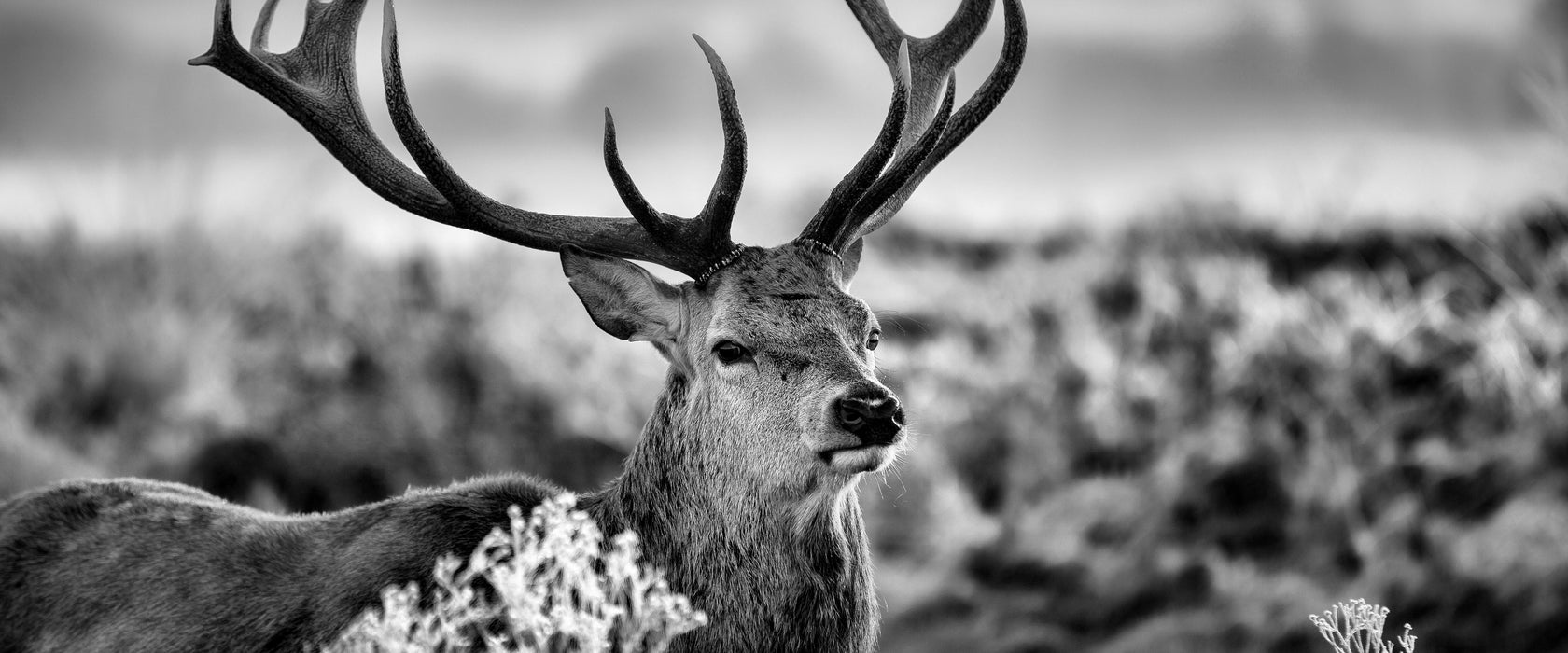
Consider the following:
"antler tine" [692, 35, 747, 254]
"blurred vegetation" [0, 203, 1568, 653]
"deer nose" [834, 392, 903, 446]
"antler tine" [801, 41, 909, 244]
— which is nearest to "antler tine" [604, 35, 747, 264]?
"antler tine" [692, 35, 747, 254]

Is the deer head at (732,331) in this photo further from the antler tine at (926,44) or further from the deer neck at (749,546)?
the antler tine at (926,44)

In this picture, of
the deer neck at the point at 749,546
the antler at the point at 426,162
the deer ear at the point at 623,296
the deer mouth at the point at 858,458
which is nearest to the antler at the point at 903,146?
the antler at the point at 426,162

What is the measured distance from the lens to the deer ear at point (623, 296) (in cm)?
455

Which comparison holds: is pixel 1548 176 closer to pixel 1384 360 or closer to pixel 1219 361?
pixel 1384 360

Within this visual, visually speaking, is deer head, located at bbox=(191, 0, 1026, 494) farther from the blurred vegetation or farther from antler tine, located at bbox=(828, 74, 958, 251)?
the blurred vegetation

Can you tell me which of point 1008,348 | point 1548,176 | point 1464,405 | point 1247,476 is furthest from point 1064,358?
point 1548,176

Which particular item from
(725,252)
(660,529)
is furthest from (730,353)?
(660,529)

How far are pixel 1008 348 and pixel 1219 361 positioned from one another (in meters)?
2.21

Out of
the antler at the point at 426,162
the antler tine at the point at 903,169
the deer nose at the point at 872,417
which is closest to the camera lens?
the deer nose at the point at 872,417

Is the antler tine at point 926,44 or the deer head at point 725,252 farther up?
the antler tine at point 926,44

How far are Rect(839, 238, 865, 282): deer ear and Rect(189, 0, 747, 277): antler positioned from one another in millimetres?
551

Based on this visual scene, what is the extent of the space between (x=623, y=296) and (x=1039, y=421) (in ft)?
26.8

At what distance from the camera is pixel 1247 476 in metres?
11.2

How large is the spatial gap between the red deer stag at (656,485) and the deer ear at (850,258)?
0.09 m
